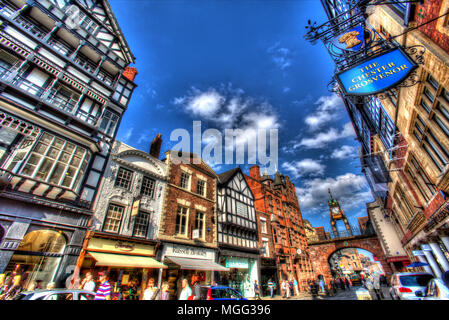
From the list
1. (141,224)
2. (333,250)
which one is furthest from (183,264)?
(333,250)

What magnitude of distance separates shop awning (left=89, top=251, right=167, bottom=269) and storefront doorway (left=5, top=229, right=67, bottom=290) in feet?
4.64

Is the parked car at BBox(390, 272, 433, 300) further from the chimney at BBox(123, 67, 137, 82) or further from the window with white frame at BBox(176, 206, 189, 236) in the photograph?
the chimney at BBox(123, 67, 137, 82)

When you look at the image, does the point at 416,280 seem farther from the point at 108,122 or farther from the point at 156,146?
the point at 108,122

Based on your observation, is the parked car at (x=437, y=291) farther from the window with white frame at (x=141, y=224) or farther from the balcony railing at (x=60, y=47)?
the balcony railing at (x=60, y=47)

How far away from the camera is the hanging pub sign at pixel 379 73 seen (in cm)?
615

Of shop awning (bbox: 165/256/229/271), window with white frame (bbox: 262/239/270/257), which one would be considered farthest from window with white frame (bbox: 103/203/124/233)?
window with white frame (bbox: 262/239/270/257)

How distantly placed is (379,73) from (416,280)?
367 inches

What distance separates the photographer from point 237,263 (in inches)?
699

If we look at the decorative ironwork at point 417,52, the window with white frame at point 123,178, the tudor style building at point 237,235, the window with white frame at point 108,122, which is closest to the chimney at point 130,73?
the window with white frame at point 108,122

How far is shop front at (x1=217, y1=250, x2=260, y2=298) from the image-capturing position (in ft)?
54.1

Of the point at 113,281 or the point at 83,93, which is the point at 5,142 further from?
the point at 113,281

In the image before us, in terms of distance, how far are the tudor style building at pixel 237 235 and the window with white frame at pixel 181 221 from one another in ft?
12.1

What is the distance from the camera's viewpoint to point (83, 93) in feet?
38.8
